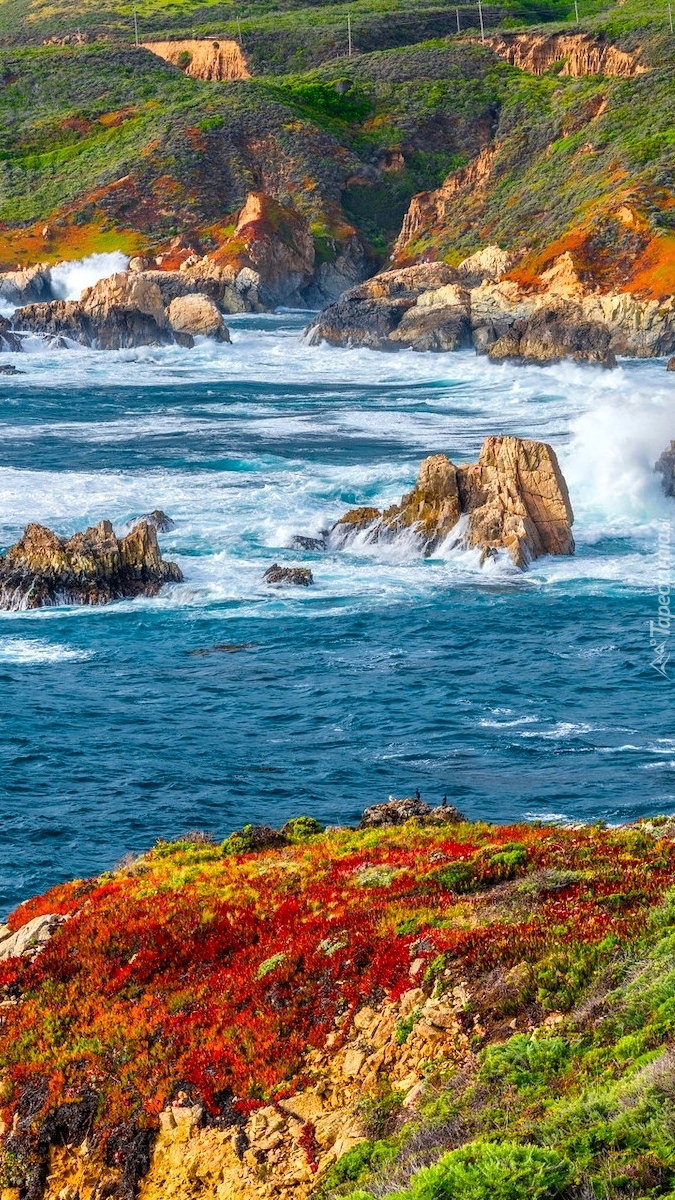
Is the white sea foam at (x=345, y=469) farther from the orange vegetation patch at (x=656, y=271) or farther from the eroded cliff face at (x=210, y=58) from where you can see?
the eroded cliff face at (x=210, y=58)

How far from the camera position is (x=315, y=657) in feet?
126

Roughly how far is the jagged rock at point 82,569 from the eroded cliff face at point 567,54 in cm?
11942

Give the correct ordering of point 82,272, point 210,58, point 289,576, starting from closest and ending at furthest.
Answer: point 289,576, point 82,272, point 210,58

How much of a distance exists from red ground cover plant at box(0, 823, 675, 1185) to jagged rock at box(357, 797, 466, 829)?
307 cm

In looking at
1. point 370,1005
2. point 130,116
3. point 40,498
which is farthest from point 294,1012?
point 130,116

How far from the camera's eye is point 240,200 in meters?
143

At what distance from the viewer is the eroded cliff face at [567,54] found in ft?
510

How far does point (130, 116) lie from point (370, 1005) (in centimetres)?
16258

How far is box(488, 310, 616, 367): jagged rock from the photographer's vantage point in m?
91.8

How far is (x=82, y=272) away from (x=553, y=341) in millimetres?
54614

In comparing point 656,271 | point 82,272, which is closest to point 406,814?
point 656,271

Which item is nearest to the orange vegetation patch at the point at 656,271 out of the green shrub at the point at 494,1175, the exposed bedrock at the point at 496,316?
the exposed bedrock at the point at 496,316

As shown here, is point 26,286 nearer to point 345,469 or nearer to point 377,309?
point 377,309

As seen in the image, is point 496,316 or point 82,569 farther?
point 496,316
